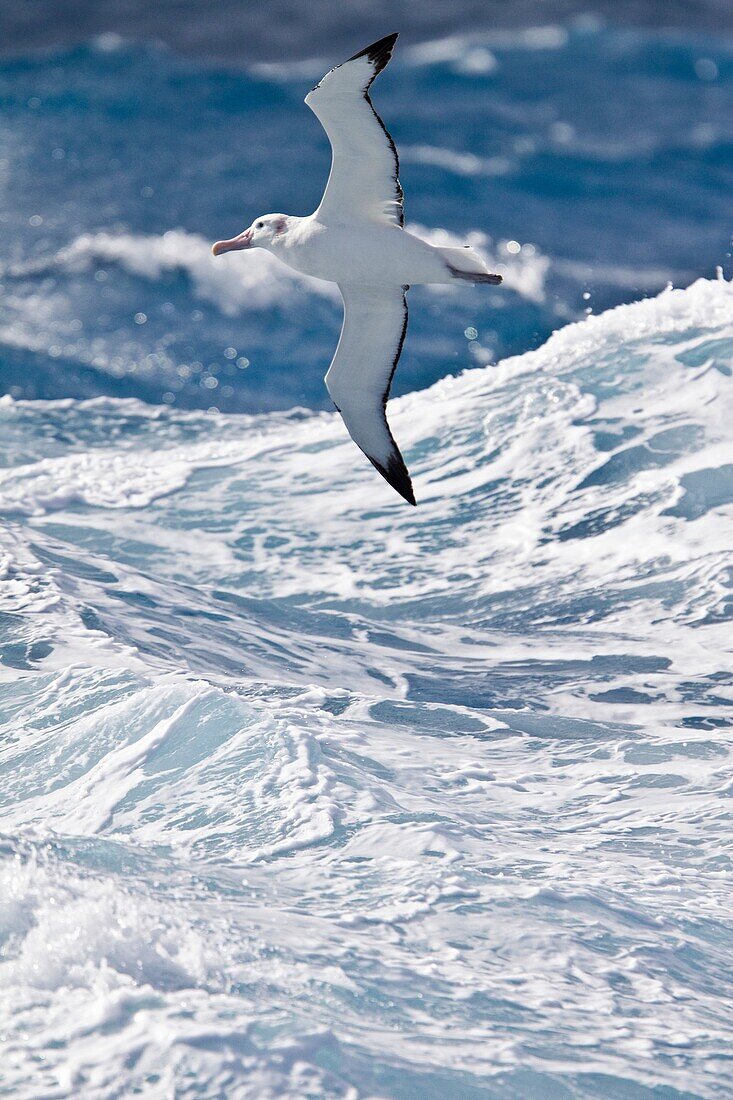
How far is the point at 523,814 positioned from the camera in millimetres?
22938

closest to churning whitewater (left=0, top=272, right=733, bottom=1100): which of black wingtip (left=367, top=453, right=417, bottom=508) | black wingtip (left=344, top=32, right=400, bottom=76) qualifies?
black wingtip (left=367, top=453, right=417, bottom=508)

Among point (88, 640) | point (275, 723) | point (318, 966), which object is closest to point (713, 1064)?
point (318, 966)

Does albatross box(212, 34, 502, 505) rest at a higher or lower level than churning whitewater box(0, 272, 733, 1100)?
higher

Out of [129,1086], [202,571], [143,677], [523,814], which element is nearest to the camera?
[129,1086]

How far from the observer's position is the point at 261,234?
14.8 meters

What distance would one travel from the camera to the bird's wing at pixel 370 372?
49.0 ft

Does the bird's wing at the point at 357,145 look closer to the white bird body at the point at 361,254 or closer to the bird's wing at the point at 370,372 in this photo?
the white bird body at the point at 361,254

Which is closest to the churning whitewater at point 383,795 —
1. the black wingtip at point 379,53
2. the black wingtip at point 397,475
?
the black wingtip at point 397,475

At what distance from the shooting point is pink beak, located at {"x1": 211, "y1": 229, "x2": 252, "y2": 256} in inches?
594

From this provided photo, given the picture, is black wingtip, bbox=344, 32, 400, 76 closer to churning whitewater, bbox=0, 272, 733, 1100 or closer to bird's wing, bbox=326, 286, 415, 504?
bird's wing, bbox=326, 286, 415, 504

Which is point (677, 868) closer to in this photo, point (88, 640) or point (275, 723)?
point (275, 723)

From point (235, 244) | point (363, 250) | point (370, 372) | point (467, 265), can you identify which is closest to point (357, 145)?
point (363, 250)

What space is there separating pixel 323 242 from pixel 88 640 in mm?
17712

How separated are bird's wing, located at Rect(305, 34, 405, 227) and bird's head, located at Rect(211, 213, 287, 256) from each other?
0.77 m
